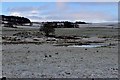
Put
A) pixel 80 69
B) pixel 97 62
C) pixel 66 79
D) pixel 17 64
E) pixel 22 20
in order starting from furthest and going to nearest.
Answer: pixel 22 20
pixel 97 62
pixel 17 64
pixel 80 69
pixel 66 79

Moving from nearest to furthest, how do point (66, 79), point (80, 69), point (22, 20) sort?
1. point (66, 79)
2. point (80, 69)
3. point (22, 20)

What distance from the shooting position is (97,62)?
66.2 ft

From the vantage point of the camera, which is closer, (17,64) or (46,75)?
(46,75)

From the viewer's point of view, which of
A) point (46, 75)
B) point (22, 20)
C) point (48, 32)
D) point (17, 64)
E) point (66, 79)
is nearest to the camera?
point (66, 79)

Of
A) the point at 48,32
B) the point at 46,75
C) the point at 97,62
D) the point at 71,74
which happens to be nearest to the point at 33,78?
the point at 46,75

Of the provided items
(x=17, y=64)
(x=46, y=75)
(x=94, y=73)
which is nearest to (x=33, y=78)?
(x=46, y=75)

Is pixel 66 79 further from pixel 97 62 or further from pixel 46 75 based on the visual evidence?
pixel 97 62

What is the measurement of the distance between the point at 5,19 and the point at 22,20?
11968 mm

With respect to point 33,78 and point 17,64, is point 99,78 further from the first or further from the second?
point 17,64

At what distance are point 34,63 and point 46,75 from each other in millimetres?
4095

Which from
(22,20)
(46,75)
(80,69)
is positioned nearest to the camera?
(46,75)

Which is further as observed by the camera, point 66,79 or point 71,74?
point 71,74

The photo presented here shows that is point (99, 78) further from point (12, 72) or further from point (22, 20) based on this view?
point (22, 20)

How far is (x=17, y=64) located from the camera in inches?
746
